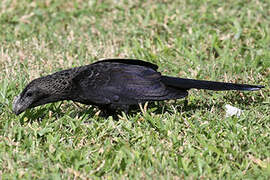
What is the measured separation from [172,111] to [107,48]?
89.9 inches

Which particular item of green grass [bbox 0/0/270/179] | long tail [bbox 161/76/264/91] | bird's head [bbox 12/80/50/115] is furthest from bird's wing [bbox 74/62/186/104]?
bird's head [bbox 12/80/50/115]

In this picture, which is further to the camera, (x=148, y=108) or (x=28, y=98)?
(x=148, y=108)

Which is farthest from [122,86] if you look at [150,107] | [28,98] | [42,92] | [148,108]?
[28,98]

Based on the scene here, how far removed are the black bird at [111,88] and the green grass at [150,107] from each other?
21cm

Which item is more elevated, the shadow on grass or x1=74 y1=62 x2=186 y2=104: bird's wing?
x1=74 y1=62 x2=186 y2=104: bird's wing

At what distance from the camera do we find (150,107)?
6.01 m

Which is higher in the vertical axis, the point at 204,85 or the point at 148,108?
the point at 204,85

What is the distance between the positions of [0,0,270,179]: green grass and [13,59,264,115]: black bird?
209 mm

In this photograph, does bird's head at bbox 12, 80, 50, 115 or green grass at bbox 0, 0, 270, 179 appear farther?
bird's head at bbox 12, 80, 50, 115

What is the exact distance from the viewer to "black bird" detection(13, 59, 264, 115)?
5.36 meters

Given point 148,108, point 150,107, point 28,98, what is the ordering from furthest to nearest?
point 150,107
point 148,108
point 28,98

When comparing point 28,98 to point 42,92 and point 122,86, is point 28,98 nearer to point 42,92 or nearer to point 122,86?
point 42,92

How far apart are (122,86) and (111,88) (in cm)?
12

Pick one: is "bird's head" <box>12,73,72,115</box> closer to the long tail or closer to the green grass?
the green grass
